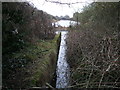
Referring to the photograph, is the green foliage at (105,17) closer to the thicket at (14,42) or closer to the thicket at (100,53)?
the thicket at (100,53)

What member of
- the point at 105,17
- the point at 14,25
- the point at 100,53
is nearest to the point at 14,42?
the point at 14,25

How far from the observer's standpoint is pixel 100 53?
5.02 metres

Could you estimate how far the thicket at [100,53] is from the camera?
4164 millimetres

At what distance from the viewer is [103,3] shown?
6777 mm

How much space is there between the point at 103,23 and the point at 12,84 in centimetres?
501

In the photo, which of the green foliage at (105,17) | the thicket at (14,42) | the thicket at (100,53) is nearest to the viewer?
the thicket at (100,53)

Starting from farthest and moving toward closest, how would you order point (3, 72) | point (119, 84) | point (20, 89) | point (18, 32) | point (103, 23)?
point (103, 23)
point (18, 32)
point (3, 72)
point (119, 84)
point (20, 89)

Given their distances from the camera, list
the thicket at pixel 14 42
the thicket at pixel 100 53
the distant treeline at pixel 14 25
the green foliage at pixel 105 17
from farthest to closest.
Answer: the green foliage at pixel 105 17 → the distant treeline at pixel 14 25 → the thicket at pixel 14 42 → the thicket at pixel 100 53

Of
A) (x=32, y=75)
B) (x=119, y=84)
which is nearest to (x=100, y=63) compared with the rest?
(x=119, y=84)

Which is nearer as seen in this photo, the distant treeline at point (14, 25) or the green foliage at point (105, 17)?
the distant treeline at point (14, 25)

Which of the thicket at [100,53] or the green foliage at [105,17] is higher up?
the green foliage at [105,17]

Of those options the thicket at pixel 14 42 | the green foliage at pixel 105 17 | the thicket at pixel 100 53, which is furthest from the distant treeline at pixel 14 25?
the green foliage at pixel 105 17

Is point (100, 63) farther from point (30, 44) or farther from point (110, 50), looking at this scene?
point (30, 44)

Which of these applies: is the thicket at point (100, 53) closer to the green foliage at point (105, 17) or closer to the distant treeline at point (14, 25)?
the green foliage at point (105, 17)
